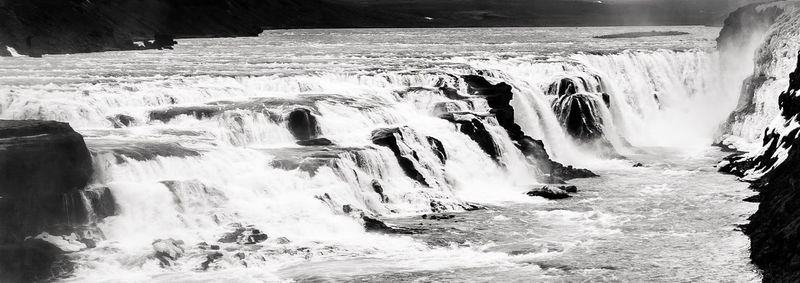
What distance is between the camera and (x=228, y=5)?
513 feet

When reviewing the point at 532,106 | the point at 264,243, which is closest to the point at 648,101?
the point at 532,106

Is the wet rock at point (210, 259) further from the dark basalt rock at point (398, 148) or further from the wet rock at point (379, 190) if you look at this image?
the dark basalt rock at point (398, 148)

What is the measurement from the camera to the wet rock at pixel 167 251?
22.4 meters

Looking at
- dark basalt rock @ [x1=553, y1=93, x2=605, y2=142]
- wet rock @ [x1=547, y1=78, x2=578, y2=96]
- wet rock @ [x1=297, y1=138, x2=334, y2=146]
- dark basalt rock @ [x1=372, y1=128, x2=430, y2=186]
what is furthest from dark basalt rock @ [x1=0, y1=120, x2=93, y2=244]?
wet rock @ [x1=547, y1=78, x2=578, y2=96]

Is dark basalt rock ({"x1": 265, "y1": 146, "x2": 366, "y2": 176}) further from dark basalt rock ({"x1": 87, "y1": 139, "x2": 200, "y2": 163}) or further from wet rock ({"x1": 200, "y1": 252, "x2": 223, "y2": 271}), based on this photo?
wet rock ({"x1": 200, "y1": 252, "x2": 223, "y2": 271})

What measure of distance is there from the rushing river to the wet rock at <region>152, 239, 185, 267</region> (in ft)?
0.61

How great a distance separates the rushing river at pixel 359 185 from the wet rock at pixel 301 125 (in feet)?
0.66

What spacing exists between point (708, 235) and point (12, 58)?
44.8 metres

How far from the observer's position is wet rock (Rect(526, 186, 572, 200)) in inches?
1244

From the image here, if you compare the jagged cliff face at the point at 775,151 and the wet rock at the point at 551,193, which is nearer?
the jagged cliff face at the point at 775,151

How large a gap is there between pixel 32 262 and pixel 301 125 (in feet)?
41.0

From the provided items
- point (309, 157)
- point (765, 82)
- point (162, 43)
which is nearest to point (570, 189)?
point (309, 157)

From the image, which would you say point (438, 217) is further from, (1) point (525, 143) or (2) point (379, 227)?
(1) point (525, 143)

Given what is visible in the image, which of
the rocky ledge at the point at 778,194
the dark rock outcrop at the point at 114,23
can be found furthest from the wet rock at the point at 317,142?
the dark rock outcrop at the point at 114,23
